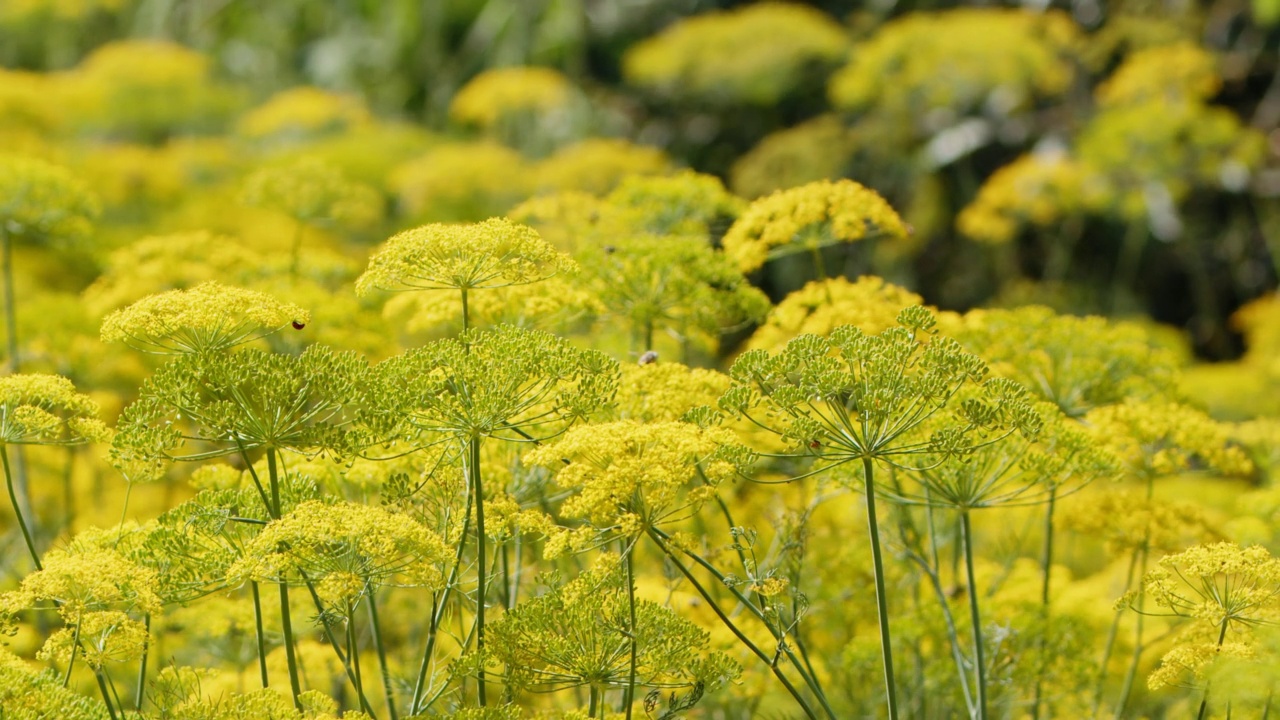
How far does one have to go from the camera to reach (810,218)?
367 cm

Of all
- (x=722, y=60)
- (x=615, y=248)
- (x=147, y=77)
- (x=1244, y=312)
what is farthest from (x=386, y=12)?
(x=615, y=248)

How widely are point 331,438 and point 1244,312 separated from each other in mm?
10013

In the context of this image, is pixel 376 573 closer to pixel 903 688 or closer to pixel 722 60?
pixel 903 688

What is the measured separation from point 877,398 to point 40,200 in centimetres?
335

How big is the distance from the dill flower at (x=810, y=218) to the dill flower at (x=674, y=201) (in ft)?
1.51

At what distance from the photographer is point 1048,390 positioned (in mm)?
3896

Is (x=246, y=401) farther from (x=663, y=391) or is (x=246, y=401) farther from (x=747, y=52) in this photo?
(x=747, y=52)

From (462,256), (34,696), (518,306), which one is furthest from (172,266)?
(34,696)

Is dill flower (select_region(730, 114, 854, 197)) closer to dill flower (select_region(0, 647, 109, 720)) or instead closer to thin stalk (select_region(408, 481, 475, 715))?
thin stalk (select_region(408, 481, 475, 715))

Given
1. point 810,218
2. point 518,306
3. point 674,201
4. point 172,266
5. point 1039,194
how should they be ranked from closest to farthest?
1. point 518,306
2. point 810,218
3. point 674,201
4. point 172,266
5. point 1039,194

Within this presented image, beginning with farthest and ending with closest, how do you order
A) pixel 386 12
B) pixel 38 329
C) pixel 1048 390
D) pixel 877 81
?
pixel 386 12 < pixel 877 81 < pixel 38 329 < pixel 1048 390

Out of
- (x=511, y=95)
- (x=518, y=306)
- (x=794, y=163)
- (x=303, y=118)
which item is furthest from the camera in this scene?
(x=303, y=118)

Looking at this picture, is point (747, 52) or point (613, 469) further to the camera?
point (747, 52)

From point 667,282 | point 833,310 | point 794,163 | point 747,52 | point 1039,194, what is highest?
point 747,52
